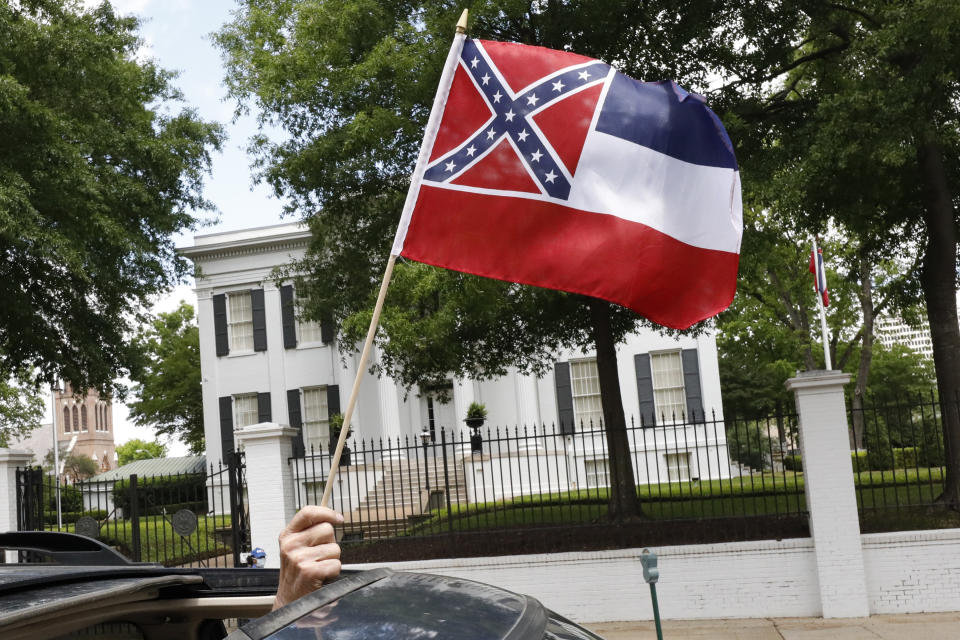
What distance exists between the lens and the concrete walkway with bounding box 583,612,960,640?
9.56 metres

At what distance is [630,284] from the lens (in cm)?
491

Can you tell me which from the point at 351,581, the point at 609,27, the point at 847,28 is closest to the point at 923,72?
the point at 847,28

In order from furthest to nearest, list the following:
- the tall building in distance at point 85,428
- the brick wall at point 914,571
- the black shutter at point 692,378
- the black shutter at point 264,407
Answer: the tall building in distance at point 85,428, the black shutter at point 264,407, the black shutter at point 692,378, the brick wall at point 914,571

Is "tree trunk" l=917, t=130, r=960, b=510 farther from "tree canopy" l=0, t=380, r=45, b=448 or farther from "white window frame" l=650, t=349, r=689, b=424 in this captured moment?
"tree canopy" l=0, t=380, r=45, b=448

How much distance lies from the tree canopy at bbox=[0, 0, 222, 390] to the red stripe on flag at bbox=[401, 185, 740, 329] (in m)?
11.4

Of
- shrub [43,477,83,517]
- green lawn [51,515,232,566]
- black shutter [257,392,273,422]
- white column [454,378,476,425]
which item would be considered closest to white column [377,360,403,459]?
white column [454,378,476,425]

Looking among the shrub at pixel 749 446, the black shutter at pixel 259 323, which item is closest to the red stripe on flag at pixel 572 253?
the shrub at pixel 749 446

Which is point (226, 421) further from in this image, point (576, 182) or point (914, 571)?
point (576, 182)

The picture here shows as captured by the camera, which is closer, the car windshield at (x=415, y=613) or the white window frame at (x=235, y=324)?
the car windshield at (x=415, y=613)

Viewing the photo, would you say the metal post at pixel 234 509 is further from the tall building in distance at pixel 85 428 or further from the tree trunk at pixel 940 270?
the tall building in distance at pixel 85 428

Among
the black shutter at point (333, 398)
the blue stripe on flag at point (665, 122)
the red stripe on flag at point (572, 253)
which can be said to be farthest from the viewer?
the black shutter at point (333, 398)

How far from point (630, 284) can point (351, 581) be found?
3.01 metres

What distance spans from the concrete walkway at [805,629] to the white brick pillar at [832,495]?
1.11 feet

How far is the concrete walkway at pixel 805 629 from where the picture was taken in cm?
956
